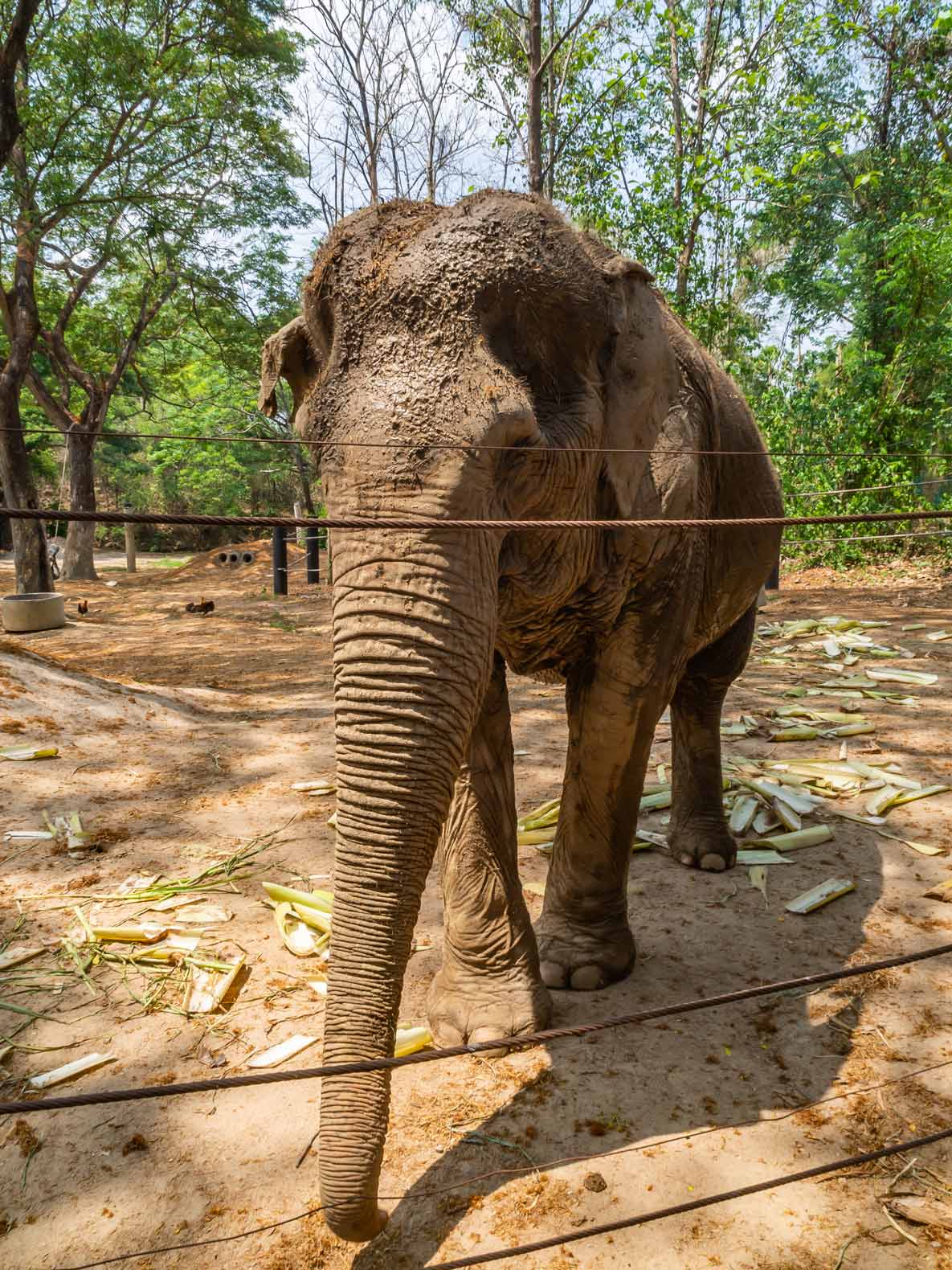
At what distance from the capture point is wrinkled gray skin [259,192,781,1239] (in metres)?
1.92

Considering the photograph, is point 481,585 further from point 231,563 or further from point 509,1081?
point 231,563

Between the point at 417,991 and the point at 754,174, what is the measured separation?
1168 cm

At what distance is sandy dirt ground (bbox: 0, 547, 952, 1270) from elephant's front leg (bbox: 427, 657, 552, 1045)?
0.15m

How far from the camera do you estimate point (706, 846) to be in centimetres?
439

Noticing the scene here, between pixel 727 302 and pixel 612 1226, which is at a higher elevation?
pixel 727 302

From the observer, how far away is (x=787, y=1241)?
6.92 ft

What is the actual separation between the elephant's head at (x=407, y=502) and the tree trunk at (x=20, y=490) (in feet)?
41.5

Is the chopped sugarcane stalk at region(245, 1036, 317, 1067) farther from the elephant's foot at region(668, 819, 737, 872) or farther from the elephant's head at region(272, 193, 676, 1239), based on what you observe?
the elephant's foot at region(668, 819, 737, 872)

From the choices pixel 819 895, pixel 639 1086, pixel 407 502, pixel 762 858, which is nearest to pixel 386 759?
pixel 407 502

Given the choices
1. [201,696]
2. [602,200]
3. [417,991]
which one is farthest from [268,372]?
[602,200]

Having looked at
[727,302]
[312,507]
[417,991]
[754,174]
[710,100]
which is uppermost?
[710,100]

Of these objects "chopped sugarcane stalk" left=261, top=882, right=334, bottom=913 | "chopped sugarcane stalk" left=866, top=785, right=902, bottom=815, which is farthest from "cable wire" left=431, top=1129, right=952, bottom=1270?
"chopped sugarcane stalk" left=866, top=785, right=902, bottom=815

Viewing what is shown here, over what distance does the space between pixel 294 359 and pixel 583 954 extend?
2.32 meters

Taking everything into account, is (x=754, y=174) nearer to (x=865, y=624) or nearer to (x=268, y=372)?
(x=865, y=624)
